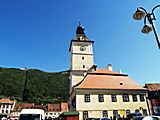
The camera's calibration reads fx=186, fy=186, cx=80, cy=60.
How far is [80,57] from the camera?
166 ft

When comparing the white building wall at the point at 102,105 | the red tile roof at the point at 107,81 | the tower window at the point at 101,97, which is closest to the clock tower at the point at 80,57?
the red tile roof at the point at 107,81

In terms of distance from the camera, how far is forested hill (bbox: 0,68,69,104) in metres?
128

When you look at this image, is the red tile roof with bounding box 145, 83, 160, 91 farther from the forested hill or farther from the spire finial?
the forested hill

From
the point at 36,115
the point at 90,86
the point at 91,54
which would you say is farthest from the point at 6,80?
the point at 36,115

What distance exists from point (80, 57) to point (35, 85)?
100466 mm

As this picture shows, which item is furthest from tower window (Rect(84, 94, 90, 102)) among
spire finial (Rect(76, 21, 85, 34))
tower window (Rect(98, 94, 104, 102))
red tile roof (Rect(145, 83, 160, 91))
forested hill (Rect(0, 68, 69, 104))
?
forested hill (Rect(0, 68, 69, 104))

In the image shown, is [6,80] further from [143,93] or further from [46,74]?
[143,93]

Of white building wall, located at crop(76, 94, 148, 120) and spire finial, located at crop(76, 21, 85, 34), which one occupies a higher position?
spire finial, located at crop(76, 21, 85, 34)

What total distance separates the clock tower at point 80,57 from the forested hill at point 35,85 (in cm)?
8017

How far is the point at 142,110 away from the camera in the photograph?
35281 mm

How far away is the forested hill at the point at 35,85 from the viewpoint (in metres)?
128

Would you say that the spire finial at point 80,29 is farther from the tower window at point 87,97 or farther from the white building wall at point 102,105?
the tower window at point 87,97

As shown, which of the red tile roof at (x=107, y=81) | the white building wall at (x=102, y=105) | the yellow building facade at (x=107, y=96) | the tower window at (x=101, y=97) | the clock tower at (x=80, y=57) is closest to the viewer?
the white building wall at (x=102, y=105)

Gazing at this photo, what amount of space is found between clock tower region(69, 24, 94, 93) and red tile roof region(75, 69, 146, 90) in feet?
29.3
